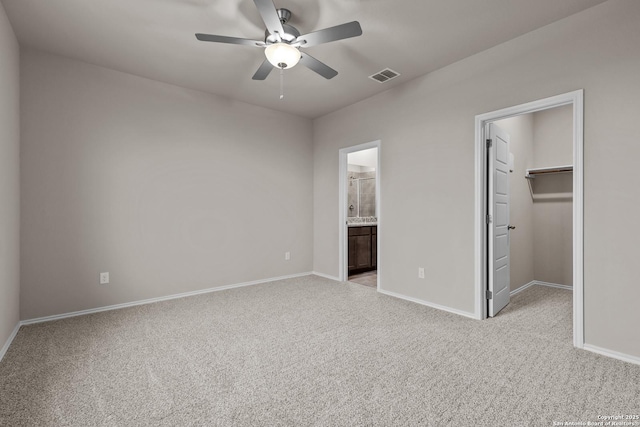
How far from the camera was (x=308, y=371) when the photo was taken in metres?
2.10

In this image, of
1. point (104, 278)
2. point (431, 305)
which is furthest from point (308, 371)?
point (104, 278)

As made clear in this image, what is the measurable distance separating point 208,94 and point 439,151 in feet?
9.93

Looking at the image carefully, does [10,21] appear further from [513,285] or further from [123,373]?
[513,285]

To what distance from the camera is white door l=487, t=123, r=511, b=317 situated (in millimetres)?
3109

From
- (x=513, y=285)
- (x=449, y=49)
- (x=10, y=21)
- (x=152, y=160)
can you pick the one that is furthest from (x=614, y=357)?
(x=10, y=21)

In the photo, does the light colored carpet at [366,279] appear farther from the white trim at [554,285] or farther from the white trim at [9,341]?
the white trim at [9,341]

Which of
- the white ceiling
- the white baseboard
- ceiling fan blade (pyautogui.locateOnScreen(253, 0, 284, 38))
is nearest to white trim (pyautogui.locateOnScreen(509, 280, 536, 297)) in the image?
the white baseboard

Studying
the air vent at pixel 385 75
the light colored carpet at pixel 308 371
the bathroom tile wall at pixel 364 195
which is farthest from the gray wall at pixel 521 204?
the bathroom tile wall at pixel 364 195

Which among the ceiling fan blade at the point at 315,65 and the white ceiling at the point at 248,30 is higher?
the white ceiling at the point at 248,30

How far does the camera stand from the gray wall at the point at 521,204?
13.2 feet

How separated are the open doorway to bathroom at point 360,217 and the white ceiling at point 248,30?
1369 millimetres

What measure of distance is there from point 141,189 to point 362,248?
11.3 ft

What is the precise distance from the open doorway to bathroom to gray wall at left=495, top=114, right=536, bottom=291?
172cm

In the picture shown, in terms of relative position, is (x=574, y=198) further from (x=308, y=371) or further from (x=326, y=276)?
(x=326, y=276)
